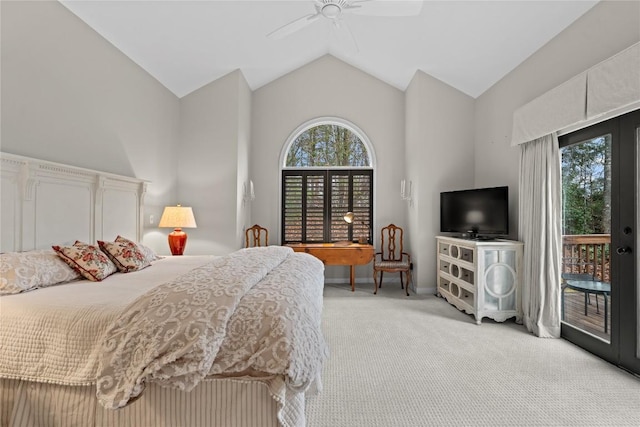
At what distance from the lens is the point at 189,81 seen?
4348 millimetres

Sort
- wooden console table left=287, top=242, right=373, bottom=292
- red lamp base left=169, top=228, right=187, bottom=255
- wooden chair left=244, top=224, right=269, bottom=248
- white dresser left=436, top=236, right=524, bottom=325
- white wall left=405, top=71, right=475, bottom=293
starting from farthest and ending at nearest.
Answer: wooden chair left=244, top=224, right=269, bottom=248 → wooden console table left=287, top=242, right=373, bottom=292 → white wall left=405, top=71, right=475, bottom=293 → red lamp base left=169, top=228, right=187, bottom=255 → white dresser left=436, top=236, right=524, bottom=325

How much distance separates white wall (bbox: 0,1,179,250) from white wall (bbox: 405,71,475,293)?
11.2ft

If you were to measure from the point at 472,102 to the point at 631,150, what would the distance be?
2.57 metres

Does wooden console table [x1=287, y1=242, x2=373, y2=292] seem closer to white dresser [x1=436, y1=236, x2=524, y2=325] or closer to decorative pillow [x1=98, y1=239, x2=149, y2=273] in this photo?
white dresser [x1=436, y1=236, x2=524, y2=325]

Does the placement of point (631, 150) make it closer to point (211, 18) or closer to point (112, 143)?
point (211, 18)

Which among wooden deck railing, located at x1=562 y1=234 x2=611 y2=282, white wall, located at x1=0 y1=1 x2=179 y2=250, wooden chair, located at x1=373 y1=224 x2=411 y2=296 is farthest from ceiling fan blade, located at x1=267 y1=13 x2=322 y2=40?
wooden chair, located at x1=373 y1=224 x2=411 y2=296

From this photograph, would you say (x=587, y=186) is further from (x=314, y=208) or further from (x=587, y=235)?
(x=314, y=208)

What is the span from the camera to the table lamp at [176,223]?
378 cm

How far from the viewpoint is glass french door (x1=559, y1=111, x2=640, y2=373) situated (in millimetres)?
2314

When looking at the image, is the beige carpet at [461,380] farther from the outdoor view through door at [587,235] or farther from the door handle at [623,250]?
the door handle at [623,250]

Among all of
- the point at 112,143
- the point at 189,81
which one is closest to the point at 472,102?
the point at 189,81

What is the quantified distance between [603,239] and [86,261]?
3.85m

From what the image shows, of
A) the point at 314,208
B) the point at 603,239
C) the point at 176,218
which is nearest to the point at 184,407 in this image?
the point at 176,218

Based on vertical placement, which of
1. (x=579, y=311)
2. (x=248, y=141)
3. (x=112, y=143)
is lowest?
(x=579, y=311)
